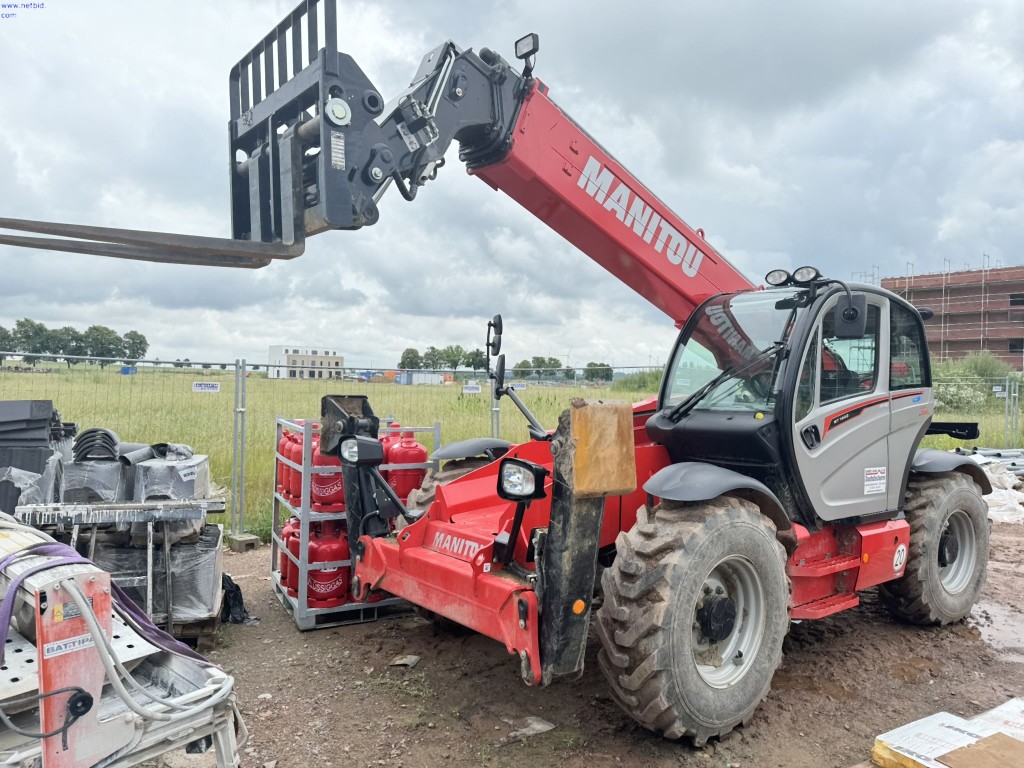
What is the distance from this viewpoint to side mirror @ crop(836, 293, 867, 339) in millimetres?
4539

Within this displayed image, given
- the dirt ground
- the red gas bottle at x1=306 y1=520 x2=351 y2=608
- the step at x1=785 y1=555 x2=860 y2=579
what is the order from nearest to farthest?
1. the dirt ground
2. the step at x1=785 y1=555 x2=860 y2=579
3. the red gas bottle at x1=306 y1=520 x2=351 y2=608

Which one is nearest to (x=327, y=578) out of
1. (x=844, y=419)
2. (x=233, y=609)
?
(x=233, y=609)

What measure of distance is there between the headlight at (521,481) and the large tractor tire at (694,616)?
594 millimetres

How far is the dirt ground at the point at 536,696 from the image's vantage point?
3.99m

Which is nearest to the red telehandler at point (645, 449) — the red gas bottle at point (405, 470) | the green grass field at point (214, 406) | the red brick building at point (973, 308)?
the red gas bottle at point (405, 470)

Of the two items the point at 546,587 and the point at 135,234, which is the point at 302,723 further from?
the point at 135,234

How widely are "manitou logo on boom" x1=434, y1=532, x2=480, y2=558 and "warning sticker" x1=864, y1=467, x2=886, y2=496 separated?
2.88 m

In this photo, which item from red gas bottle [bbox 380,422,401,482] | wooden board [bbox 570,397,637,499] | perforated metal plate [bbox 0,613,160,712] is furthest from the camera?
red gas bottle [bbox 380,422,401,482]

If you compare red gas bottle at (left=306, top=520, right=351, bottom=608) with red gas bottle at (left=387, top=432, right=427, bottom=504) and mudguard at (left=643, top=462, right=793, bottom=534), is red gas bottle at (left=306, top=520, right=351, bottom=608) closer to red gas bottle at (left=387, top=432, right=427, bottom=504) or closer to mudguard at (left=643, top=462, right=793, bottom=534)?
red gas bottle at (left=387, top=432, right=427, bottom=504)

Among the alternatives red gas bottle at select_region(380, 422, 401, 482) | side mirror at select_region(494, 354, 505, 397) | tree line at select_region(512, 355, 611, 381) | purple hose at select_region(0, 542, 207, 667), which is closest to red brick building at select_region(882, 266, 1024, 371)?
tree line at select_region(512, 355, 611, 381)

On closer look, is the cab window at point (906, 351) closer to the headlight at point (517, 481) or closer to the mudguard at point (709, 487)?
the mudguard at point (709, 487)

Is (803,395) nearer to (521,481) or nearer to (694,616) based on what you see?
(694,616)

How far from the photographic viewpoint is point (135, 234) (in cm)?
344

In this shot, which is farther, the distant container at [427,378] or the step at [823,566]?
the distant container at [427,378]
